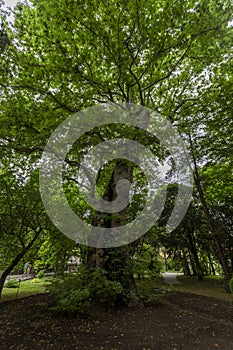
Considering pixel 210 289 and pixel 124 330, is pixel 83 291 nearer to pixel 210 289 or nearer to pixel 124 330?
pixel 124 330

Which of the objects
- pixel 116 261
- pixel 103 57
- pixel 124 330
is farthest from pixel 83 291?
pixel 103 57

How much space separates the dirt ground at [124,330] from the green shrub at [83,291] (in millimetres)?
246

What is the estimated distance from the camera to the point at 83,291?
405 centimetres

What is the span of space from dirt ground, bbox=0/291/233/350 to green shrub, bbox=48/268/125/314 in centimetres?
25

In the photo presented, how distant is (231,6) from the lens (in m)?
4.52

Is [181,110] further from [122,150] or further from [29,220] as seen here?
[29,220]

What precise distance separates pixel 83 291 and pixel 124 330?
3.30ft

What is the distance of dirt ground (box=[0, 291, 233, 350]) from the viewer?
3010 mm

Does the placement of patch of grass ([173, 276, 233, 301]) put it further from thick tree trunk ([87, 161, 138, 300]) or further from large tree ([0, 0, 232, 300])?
large tree ([0, 0, 232, 300])

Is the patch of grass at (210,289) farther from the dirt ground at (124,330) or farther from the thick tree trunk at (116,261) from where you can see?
the thick tree trunk at (116,261)

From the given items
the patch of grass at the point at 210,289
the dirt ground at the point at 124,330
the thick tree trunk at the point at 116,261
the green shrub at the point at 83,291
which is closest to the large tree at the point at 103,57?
the thick tree trunk at the point at 116,261

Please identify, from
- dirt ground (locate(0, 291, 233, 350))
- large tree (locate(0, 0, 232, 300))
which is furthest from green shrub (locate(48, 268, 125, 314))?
large tree (locate(0, 0, 232, 300))

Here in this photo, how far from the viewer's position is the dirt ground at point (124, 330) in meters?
3.01

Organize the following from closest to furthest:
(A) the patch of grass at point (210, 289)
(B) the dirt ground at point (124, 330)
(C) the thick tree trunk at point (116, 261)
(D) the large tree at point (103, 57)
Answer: (B) the dirt ground at point (124, 330), (D) the large tree at point (103, 57), (C) the thick tree trunk at point (116, 261), (A) the patch of grass at point (210, 289)
